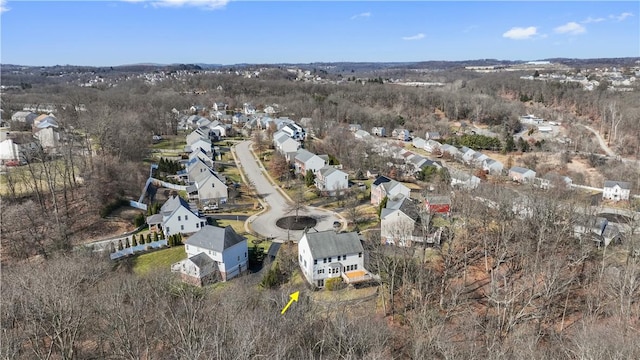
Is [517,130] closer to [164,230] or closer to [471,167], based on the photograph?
[471,167]

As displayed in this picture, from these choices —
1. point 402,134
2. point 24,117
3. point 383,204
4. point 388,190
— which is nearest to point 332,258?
point 383,204

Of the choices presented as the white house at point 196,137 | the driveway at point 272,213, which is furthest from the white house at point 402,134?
the white house at point 196,137

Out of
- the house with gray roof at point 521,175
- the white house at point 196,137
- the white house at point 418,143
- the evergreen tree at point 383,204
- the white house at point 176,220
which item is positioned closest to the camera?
the white house at point 176,220

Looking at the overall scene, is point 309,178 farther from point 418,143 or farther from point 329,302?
point 418,143

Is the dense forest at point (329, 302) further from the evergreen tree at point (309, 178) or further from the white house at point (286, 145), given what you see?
the white house at point (286, 145)

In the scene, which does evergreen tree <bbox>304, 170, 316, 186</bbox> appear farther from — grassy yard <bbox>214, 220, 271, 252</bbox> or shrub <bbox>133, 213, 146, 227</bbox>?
shrub <bbox>133, 213, 146, 227</bbox>

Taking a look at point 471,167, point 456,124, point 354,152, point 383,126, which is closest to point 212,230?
point 354,152
